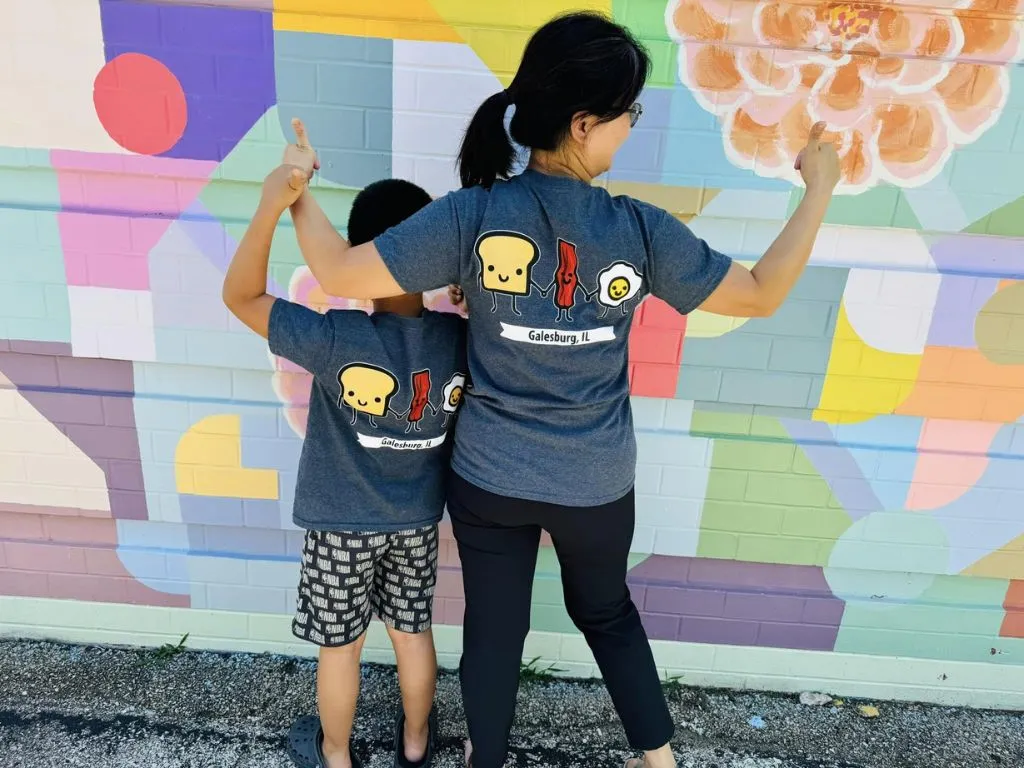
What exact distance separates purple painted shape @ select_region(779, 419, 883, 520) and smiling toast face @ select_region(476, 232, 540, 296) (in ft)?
4.25

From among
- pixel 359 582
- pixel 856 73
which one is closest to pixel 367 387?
pixel 359 582

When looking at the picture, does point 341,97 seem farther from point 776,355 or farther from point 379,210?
point 776,355

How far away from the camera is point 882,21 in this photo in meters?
2.15

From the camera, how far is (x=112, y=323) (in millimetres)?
2455

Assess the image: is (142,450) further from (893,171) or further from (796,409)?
(893,171)

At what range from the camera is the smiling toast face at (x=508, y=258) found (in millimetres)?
1607

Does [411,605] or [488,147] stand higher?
[488,147]

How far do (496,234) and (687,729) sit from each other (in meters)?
1.85

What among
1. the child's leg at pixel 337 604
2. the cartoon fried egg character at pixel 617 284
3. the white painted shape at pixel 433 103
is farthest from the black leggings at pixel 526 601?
the white painted shape at pixel 433 103

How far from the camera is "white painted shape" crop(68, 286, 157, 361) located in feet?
7.98

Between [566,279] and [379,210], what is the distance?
47 cm

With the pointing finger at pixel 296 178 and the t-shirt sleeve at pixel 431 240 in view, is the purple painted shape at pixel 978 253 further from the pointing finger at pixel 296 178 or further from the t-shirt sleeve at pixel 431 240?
the pointing finger at pixel 296 178

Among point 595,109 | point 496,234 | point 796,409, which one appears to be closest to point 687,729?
point 796,409

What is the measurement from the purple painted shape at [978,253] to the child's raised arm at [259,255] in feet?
6.20
